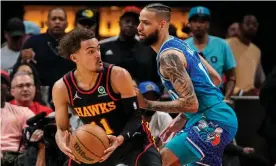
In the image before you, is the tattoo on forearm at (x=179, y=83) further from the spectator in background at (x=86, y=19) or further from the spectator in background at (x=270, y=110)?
the spectator in background at (x=86, y=19)

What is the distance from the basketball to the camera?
6.29m

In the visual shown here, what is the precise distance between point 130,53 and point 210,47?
970mm

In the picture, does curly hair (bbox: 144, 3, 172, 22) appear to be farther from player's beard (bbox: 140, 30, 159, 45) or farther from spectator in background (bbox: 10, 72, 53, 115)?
spectator in background (bbox: 10, 72, 53, 115)

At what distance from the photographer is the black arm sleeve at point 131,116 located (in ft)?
21.5

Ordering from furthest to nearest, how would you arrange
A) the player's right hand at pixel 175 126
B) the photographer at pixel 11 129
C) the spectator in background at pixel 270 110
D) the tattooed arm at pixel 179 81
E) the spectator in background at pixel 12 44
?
the spectator in background at pixel 12 44 < the spectator in background at pixel 270 110 < the photographer at pixel 11 129 < the player's right hand at pixel 175 126 < the tattooed arm at pixel 179 81

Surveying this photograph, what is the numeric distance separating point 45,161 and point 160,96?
1877mm

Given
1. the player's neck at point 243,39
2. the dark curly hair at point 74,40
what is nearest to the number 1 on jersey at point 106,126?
the dark curly hair at point 74,40

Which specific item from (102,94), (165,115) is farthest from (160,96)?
(102,94)

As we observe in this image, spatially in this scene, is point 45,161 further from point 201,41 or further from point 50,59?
point 201,41

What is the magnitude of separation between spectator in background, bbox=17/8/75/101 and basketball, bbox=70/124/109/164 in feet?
9.56

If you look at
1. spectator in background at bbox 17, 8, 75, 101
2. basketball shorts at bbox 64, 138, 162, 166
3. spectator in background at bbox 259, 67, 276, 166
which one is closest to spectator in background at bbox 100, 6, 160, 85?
spectator in background at bbox 17, 8, 75, 101

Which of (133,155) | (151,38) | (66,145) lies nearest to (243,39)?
(151,38)

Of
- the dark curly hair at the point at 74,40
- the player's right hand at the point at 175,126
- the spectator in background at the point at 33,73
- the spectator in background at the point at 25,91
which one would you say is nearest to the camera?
the dark curly hair at the point at 74,40

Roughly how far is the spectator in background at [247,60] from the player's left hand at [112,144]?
12.9 ft
